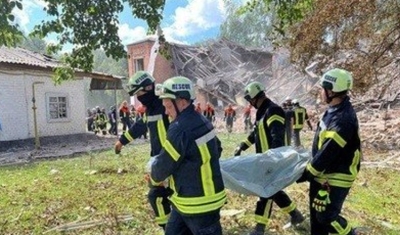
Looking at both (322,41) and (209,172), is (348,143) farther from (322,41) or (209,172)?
(322,41)

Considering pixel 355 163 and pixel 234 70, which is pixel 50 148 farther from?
pixel 234 70

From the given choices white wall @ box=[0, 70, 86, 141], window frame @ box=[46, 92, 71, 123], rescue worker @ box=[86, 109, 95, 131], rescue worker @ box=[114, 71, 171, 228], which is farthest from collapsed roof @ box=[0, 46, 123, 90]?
rescue worker @ box=[114, 71, 171, 228]

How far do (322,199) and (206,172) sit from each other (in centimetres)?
124

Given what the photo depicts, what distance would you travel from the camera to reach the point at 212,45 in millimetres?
36688

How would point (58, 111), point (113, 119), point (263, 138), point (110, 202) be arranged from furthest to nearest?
point (113, 119), point (58, 111), point (110, 202), point (263, 138)

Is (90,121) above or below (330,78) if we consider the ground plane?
below

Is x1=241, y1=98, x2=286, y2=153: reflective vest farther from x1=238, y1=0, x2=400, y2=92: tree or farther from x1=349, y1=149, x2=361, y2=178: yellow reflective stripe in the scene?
x1=238, y1=0, x2=400, y2=92: tree

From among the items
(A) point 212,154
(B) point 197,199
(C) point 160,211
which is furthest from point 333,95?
(C) point 160,211

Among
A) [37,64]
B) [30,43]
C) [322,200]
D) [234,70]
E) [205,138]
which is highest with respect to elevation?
[234,70]

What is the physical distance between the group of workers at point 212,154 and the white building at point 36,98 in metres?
12.5

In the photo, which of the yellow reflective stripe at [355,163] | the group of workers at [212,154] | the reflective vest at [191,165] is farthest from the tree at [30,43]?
the yellow reflective stripe at [355,163]

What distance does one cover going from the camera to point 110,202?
22.1 ft

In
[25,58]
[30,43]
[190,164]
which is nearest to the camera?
[190,164]

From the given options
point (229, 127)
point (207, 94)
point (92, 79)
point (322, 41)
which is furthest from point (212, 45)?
point (322, 41)
